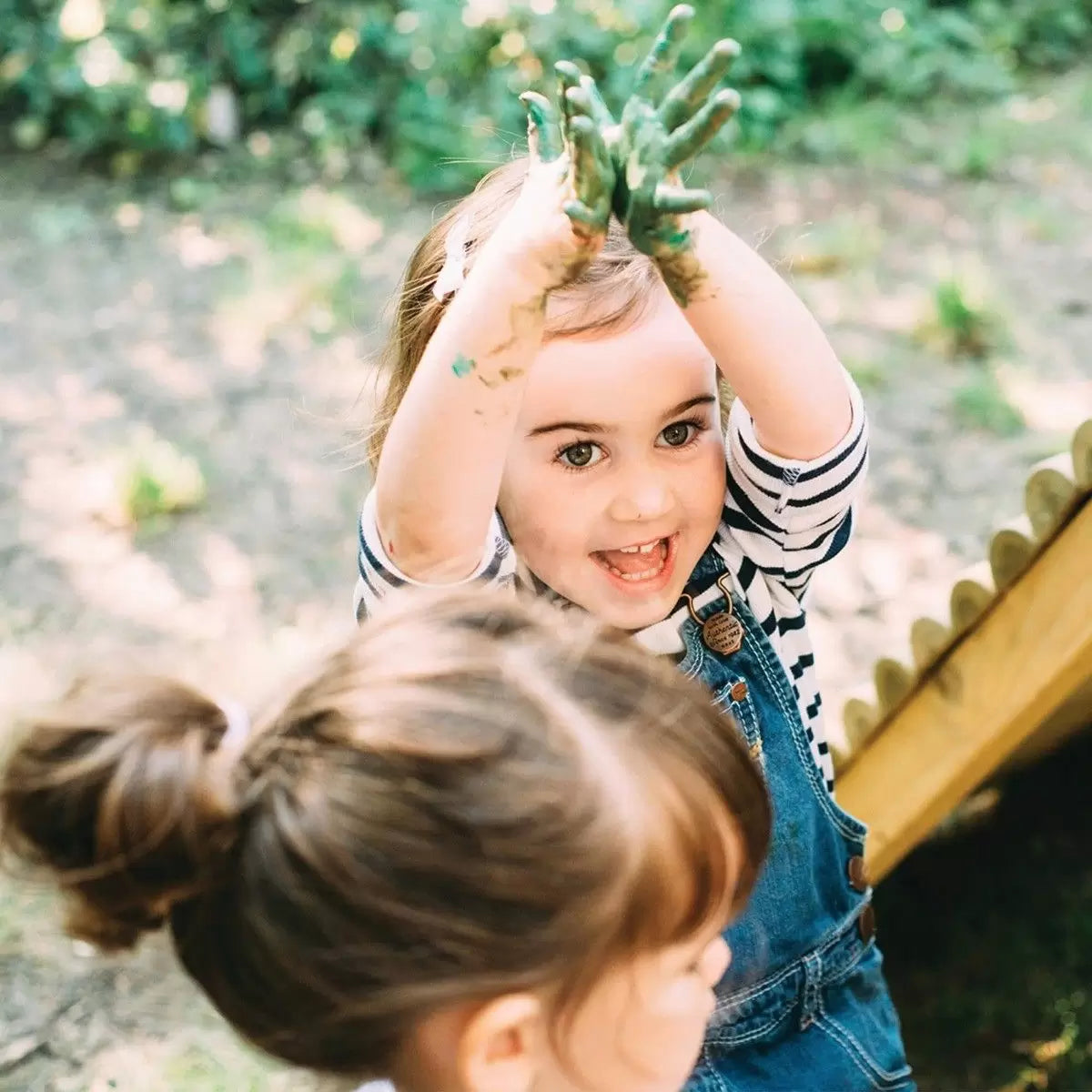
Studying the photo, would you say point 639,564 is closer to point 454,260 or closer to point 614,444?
point 614,444

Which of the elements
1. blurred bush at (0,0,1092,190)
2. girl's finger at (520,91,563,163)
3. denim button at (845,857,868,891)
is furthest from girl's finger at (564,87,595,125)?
blurred bush at (0,0,1092,190)

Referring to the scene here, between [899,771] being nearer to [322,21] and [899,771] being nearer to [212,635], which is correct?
[212,635]

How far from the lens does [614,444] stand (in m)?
1.33

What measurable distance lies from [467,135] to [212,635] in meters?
2.51

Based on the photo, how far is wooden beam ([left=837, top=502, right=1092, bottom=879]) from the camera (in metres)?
1.61

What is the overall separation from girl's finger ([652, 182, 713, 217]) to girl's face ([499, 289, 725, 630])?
0.25 metres

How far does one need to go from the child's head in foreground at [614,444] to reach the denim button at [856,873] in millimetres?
435

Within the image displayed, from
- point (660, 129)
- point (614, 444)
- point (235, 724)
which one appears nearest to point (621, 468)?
point (614, 444)

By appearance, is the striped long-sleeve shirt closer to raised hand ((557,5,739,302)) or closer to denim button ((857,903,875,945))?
denim button ((857,903,875,945))

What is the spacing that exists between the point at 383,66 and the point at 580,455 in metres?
4.16

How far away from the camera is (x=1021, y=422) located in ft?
11.4

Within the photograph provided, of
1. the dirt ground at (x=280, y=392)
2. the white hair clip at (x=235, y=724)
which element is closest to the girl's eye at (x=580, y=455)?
the white hair clip at (x=235, y=724)

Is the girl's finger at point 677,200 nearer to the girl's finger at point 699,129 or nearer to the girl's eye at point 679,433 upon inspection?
the girl's finger at point 699,129

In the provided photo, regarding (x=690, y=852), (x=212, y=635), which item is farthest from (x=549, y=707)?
(x=212, y=635)
